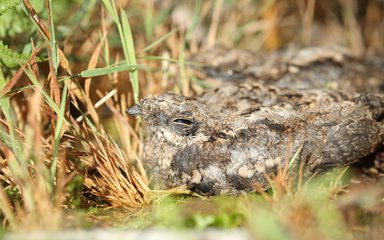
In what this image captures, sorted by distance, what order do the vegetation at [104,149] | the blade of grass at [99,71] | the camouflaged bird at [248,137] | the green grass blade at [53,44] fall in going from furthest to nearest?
the blade of grass at [99,71] → the green grass blade at [53,44] → the camouflaged bird at [248,137] → the vegetation at [104,149]

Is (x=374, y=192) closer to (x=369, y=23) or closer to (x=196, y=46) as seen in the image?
(x=196, y=46)

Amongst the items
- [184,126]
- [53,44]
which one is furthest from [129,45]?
[184,126]

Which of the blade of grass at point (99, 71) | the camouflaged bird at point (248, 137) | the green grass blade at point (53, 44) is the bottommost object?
the camouflaged bird at point (248, 137)

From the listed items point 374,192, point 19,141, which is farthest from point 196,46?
point 374,192

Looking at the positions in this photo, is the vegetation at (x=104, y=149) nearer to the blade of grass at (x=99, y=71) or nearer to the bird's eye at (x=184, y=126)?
the blade of grass at (x=99, y=71)

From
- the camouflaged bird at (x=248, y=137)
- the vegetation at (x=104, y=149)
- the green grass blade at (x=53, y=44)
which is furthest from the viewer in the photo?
the green grass blade at (x=53, y=44)

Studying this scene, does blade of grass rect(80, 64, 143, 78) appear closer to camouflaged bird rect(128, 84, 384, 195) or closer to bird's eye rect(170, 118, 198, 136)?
camouflaged bird rect(128, 84, 384, 195)

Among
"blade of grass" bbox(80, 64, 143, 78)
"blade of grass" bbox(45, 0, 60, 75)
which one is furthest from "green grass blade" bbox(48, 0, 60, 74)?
"blade of grass" bbox(80, 64, 143, 78)

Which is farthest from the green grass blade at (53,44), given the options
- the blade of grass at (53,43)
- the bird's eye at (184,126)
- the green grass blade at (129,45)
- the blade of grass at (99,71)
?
the bird's eye at (184,126)
